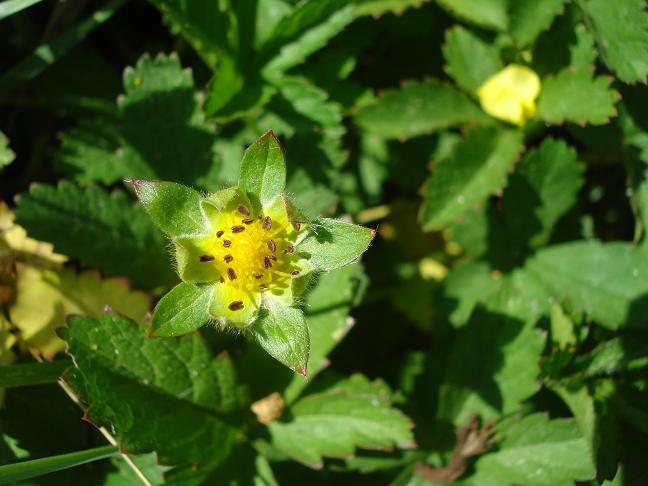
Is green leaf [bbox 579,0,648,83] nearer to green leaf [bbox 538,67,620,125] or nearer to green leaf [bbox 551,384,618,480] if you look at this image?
green leaf [bbox 538,67,620,125]

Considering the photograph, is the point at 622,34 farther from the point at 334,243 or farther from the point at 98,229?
the point at 98,229

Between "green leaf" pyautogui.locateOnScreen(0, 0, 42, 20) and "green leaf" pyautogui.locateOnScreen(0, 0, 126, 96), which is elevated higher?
"green leaf" pyautogui.locateOnScreen(0, 0, 42, 20)

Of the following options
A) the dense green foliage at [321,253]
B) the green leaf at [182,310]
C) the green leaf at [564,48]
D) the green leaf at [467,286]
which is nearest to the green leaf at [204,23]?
the dense green foliage at [321,253]

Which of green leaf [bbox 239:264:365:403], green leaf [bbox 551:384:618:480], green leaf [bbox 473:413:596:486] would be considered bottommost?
green leaf [bbox 473:413:596:486]

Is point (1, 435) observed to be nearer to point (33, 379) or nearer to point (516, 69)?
point (33, 379)

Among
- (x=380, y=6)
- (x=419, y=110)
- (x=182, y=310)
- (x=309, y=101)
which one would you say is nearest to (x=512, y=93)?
(x=419, y=110)

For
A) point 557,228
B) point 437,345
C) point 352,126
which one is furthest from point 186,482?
point 557,228

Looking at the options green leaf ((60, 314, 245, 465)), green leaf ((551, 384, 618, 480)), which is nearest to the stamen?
green leaf ((60, 314, 245, 465))

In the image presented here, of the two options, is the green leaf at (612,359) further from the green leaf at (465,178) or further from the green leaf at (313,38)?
the green leaf at (313,38)

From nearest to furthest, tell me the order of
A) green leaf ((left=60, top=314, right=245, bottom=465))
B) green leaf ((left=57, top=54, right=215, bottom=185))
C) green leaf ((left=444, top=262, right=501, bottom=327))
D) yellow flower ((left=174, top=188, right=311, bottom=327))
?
1. yellow flower ((left=174, top=188, right=311, bottom=327))
2. green leaf ((left=60, top=314, right=245, bottom=465))
3. green leaf ((left=57, top=54, right=215, bottom=185))
4. green leaf ((left=444, top=262, right=501, bottom=327))
